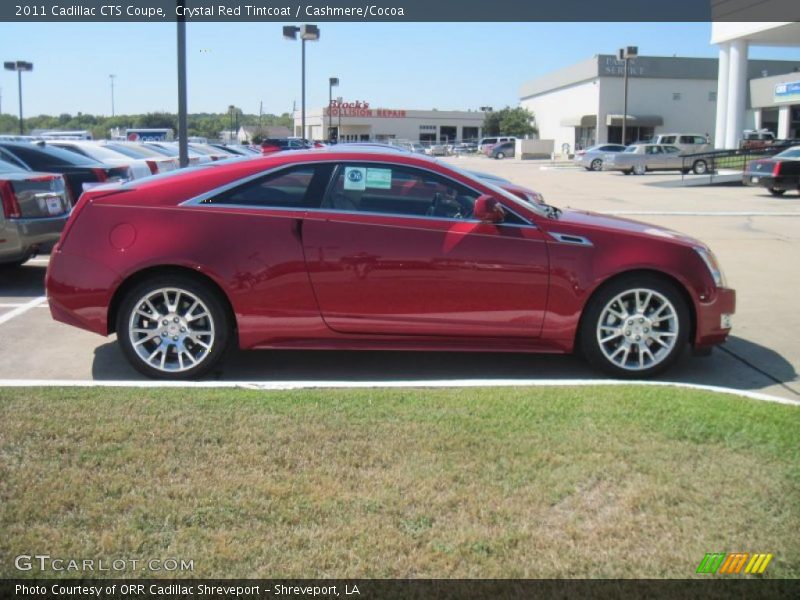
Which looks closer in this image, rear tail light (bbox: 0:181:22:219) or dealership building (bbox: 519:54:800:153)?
rear tail light (bbox: 0:181:22:219)

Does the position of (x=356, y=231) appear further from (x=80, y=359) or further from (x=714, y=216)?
(x=714, y=216)

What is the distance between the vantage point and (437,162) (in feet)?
19.9

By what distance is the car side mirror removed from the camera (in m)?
5.63

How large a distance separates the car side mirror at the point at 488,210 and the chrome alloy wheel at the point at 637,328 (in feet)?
3.20

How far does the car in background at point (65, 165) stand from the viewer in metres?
11.9

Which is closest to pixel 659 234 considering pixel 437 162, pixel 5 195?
pixel 437 162

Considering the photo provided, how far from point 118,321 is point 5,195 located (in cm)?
406

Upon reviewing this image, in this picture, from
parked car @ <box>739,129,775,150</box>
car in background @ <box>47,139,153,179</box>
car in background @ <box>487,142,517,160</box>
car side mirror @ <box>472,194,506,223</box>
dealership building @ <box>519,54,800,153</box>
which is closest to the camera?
car side mirror @ <box>472,194,506,223</box>

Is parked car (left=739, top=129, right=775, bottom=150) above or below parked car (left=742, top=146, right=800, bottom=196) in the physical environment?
above

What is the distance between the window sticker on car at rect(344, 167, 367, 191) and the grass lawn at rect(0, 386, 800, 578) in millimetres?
1609

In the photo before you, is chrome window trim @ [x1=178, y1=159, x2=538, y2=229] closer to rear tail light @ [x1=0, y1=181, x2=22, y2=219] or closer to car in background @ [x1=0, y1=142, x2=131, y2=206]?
rear tail light @ [x1=0, y1=181, x2=22, y2=219]

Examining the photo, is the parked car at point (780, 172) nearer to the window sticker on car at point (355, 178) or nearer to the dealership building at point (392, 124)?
the window sticker on car at point (355, 178)

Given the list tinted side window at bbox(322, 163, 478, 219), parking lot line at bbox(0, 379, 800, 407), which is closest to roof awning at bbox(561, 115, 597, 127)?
tinted side window at bbox(322, 163, 478, 219)

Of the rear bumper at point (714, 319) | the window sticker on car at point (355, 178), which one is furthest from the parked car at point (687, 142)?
the window sticker on car at point (355, 178)
